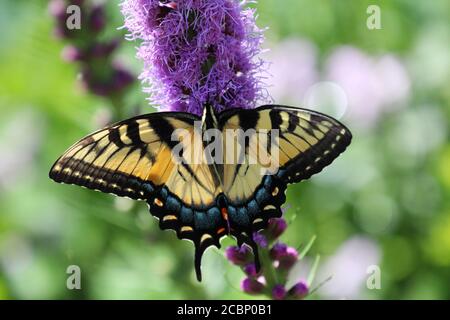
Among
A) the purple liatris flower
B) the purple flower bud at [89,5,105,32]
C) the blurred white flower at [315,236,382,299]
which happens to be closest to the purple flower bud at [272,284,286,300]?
the purple liatris flower

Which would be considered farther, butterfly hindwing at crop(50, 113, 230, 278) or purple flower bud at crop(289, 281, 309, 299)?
purple flower bud at crop(289, 281, 309, 299)

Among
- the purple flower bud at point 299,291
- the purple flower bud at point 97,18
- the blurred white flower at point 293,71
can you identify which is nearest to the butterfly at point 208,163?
the purple flower bud at point 299,291

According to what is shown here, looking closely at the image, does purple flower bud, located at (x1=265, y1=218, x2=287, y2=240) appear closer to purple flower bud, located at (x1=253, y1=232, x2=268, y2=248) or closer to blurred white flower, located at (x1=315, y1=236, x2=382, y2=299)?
purple flower bud, located at (x1=253, y1=232, x2=268, y2=248)

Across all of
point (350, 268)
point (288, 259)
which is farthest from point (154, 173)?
point (350, 268)

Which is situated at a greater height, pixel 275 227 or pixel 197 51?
pixel 197 51

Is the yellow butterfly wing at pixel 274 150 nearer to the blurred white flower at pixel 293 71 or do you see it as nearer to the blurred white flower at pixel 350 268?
the blurred white flower at pixel 350 268

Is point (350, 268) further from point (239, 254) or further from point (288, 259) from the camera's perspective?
point (239, 254)
